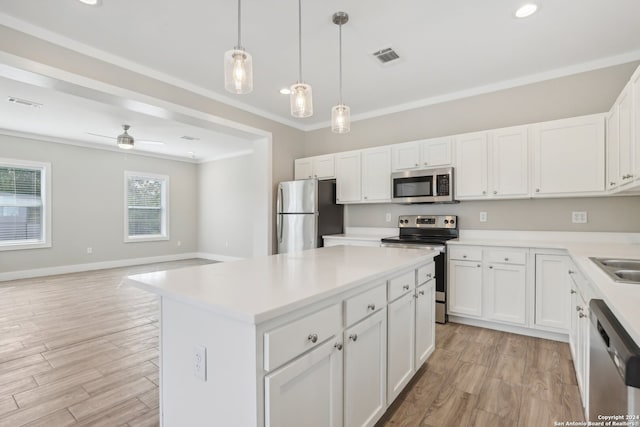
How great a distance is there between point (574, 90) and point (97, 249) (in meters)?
8.51

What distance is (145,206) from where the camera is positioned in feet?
24.9

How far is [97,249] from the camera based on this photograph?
6695 millimetres

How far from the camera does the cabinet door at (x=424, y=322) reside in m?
2.20

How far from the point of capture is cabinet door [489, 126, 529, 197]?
3.24 meters

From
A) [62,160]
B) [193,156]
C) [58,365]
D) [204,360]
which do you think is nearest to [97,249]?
[62,160]

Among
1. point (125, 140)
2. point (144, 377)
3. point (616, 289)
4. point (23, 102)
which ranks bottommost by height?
point (144, 377)

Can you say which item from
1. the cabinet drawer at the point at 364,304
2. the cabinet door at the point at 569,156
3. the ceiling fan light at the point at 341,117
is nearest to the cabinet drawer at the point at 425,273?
the cabinet drawer at the point at 364,304

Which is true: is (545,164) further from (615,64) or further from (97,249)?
(97,249)

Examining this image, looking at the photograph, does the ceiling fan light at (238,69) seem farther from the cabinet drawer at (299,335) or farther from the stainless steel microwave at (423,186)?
the stainless steel microwave at (423,186)

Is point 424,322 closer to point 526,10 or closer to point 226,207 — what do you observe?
point 526,10

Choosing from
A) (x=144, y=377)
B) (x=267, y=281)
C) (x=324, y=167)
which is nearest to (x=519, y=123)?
(x=324, y=167)

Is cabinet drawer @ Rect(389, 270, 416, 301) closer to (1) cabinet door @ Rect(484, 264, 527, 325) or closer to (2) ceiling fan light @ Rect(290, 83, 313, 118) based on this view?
(2) ceiling fan light @ Rect(290, 83, 313, 118)

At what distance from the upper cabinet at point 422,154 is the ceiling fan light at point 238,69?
2657 millimetres

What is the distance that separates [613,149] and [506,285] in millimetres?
1497
